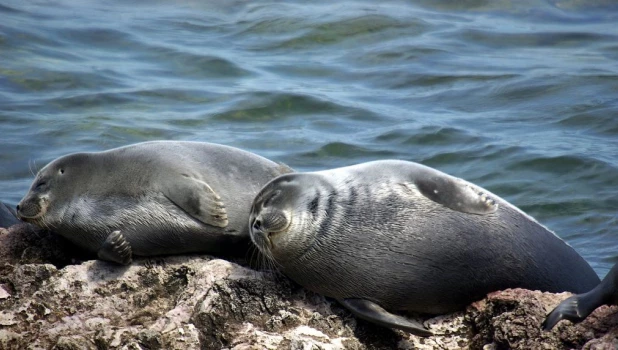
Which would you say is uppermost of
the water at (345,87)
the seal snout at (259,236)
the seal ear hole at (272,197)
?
the seal ear hole at (272,197)

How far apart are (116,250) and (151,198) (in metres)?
0.46

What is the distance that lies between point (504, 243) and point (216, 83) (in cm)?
948

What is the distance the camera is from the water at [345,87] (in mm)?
11109

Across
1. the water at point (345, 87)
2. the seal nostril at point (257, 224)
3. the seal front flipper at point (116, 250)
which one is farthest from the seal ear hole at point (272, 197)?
the water at point (345, 87)

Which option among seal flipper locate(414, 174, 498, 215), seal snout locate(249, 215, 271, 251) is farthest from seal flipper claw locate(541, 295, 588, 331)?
seal snout locate(249, 215, 271, 251)

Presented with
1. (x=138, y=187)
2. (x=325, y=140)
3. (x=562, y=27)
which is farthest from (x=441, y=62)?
(x=138, y=187)

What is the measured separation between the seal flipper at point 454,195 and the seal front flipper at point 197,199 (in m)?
1.12

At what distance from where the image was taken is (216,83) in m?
14.3

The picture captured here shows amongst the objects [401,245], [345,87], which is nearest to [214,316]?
[401,245]

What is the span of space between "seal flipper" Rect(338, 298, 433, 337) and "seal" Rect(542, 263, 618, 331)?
1.89 ft

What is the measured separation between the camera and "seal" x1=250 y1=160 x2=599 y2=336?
509 cm

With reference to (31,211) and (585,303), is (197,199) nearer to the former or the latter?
(31,211)

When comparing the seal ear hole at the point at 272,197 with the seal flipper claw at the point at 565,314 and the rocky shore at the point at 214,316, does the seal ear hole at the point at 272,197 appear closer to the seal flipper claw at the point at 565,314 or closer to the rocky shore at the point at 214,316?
the rocky shore at the point at 214,316

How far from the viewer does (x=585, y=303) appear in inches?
179
